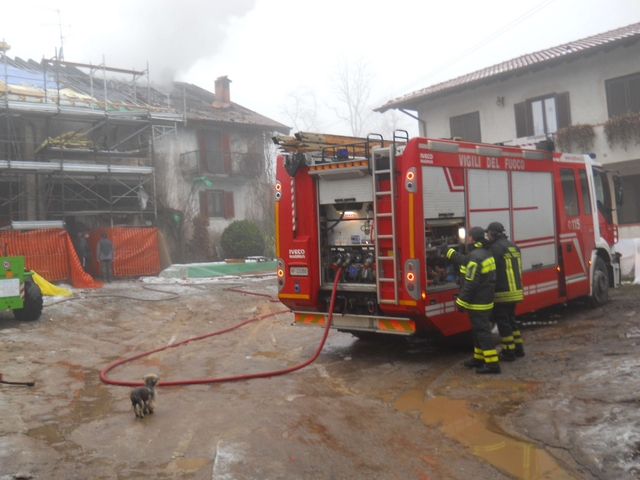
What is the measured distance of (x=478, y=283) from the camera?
7.16 m

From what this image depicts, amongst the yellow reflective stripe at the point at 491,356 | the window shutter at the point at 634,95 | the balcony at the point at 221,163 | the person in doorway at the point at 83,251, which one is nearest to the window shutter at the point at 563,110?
the window shutter at the point at 634,95

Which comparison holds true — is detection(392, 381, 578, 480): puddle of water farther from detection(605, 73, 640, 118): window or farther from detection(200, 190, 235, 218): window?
detection(200, 190, 235, 218): window

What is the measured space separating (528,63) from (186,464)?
17484mm

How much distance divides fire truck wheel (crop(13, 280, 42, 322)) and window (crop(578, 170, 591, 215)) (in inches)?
400

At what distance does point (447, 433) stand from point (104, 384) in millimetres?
4349

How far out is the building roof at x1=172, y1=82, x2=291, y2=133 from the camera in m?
31.4

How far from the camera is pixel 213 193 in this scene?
31328mm

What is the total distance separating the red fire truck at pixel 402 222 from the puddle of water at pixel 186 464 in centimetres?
338

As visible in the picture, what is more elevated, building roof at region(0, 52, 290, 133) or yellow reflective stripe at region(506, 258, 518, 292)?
building roof at region(0, 52, 290, 133)

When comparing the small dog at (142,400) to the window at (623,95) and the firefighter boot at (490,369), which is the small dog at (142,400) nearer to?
the firefighter boot at (490,369)

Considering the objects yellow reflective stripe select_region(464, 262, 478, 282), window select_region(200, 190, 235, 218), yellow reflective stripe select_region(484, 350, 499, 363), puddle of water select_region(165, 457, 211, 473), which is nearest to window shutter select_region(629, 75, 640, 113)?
yellow reflective stripe select_region(464, 262, 478, 282)

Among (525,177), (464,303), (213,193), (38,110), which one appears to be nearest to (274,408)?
(464,303)

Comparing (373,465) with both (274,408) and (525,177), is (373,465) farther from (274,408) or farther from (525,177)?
(525,177)

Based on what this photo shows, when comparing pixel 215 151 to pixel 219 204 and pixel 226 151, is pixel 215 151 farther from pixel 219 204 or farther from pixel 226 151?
pixel 219 204
